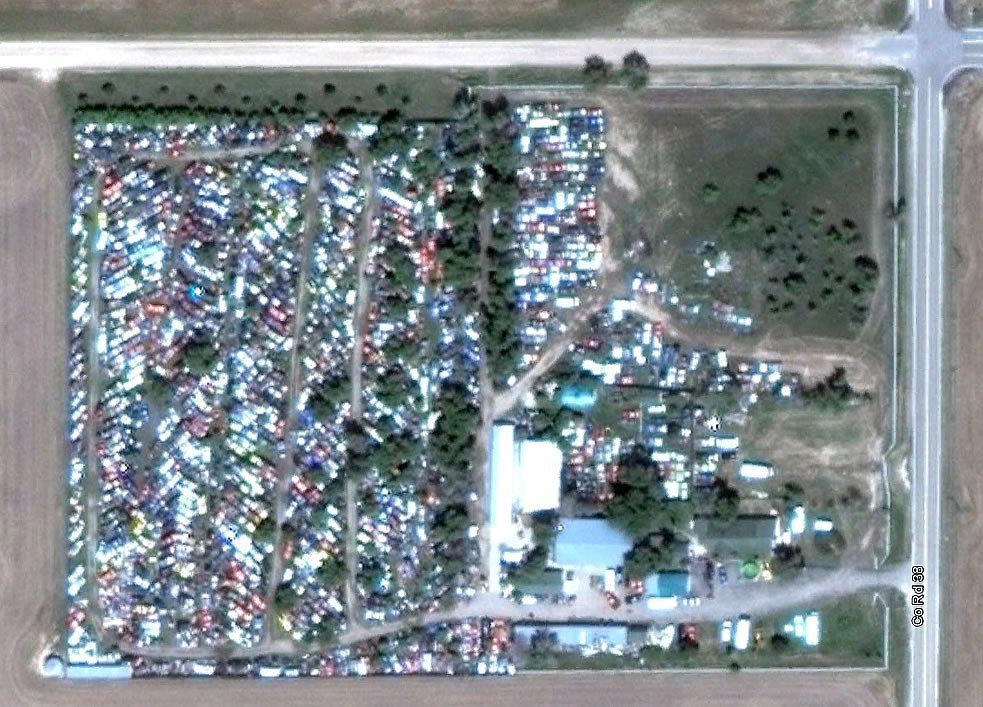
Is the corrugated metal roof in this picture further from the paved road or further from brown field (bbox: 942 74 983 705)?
brown field (bbox: 942 74 983 705)

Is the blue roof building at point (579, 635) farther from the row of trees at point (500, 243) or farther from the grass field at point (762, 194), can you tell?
the grass field at point (762, 194)

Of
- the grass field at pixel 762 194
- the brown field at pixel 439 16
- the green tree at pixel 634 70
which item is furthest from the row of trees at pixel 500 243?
the green tree at pixel 634 70

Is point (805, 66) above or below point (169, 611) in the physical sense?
above

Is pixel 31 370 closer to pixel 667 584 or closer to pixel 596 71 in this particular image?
pixel 596 71

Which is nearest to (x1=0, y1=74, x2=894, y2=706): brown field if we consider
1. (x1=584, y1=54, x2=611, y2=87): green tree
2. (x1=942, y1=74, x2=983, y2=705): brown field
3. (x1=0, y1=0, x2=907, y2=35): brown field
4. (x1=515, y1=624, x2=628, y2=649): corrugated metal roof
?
(x1=0, y1=0, x2=907, y2=35): brown field

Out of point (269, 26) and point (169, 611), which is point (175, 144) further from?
point (169, 611)

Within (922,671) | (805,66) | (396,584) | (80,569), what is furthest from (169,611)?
(805,66)

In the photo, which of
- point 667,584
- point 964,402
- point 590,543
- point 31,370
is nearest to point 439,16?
point 31,370
